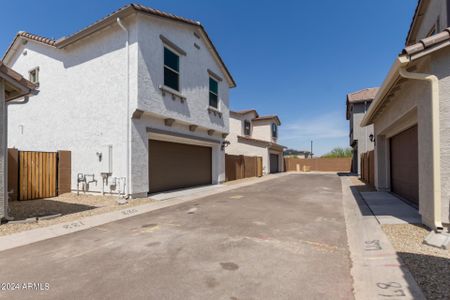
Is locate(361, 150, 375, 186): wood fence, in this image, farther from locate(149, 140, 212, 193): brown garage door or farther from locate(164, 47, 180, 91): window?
locate(164, 47, 180, 91): window

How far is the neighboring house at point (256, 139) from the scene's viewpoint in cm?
2720

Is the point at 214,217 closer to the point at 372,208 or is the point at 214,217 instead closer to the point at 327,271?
the point at 327,271

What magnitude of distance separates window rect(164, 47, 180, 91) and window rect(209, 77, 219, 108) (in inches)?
133

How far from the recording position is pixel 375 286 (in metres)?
3.09

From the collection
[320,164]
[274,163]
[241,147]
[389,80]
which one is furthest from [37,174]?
[320,164]

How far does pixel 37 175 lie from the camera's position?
10.0m

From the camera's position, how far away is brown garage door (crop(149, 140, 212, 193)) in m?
11.6

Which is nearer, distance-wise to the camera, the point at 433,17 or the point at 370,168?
the point at 433,17

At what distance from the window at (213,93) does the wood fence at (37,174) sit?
8.15 metres

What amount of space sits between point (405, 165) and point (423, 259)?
223 inches

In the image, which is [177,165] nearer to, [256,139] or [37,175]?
[37,175]

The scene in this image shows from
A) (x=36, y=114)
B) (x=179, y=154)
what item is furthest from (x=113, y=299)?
(x=36, y=114)

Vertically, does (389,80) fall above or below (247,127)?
below

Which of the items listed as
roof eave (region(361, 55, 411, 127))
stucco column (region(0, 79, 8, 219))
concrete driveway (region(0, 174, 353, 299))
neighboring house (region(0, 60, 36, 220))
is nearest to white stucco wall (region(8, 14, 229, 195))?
neighboring house (region(0, 60, 36, 220))
